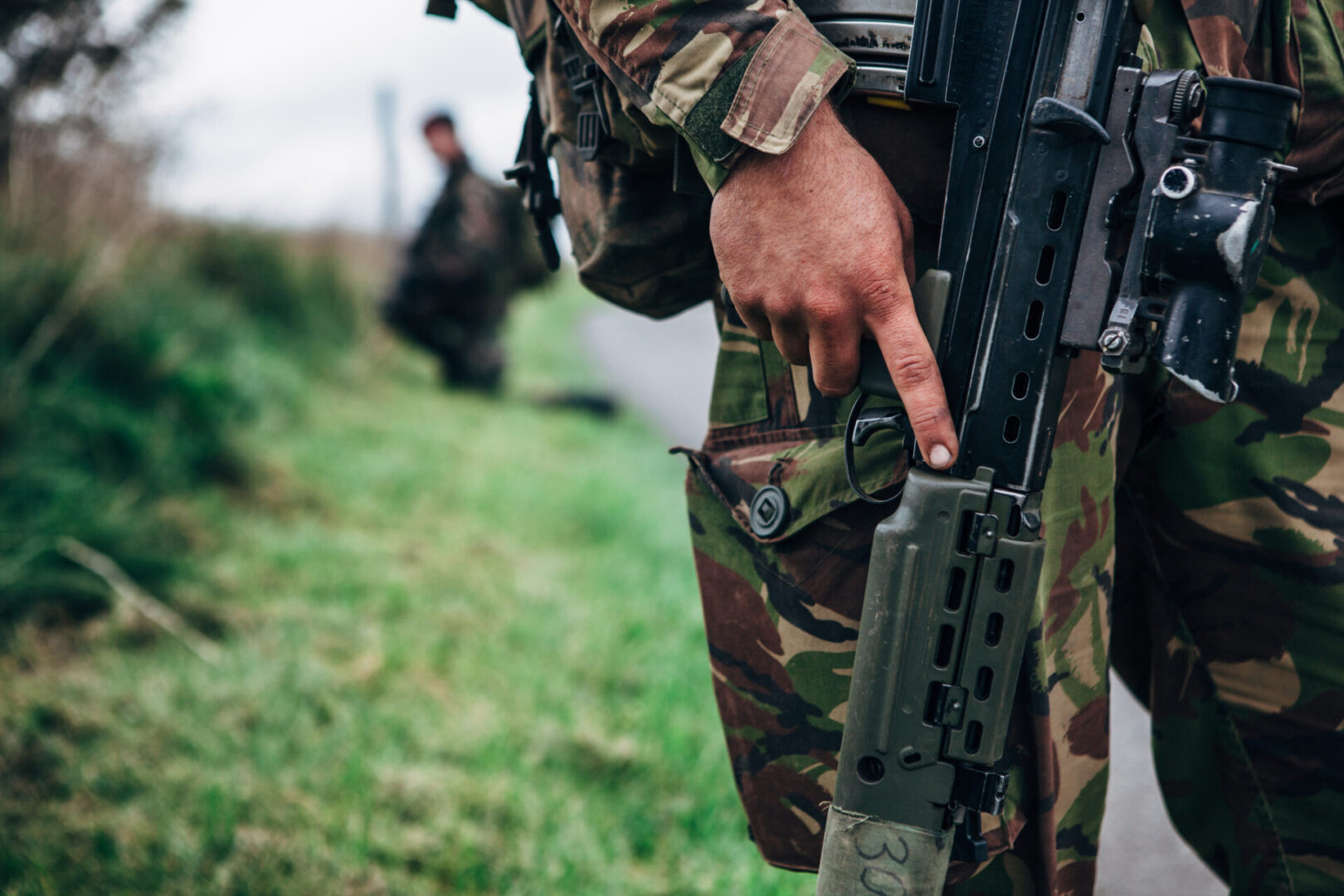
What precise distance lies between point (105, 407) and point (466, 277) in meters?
3.90

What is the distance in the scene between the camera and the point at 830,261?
2.81ft

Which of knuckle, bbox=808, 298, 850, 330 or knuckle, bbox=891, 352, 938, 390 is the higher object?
knuckle, bbox=808, 298, 850, 330

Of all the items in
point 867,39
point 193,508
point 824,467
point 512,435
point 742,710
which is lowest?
point 512,435

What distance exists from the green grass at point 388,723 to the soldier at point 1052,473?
2.86 ft

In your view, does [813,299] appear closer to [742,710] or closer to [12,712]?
[742,710]

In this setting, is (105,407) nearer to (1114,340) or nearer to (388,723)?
(388,723)

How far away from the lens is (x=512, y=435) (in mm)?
5734

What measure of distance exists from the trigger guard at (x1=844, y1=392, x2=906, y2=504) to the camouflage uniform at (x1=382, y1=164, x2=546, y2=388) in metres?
6.21

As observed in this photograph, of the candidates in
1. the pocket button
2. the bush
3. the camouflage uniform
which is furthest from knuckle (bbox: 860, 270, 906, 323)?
the camouflage uniform

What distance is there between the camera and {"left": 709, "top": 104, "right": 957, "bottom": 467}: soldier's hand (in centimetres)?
86

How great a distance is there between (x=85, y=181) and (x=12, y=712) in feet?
7.15

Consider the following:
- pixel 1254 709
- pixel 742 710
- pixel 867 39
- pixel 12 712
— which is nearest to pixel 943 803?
pixel 742 710

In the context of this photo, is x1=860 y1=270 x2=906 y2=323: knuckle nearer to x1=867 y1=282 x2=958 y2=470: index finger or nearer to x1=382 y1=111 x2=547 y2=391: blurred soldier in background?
x1=867 y1=282 x2=958 y2=470: index finger

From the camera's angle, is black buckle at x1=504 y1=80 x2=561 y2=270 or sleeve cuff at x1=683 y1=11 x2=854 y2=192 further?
black buckle at x1=504 y1=80 x2=561 y2=270
